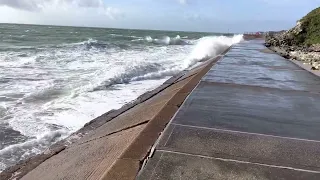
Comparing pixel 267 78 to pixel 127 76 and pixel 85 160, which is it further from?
pixel 127 76

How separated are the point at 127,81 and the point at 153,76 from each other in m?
1.55

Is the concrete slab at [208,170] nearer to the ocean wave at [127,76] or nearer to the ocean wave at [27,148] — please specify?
the ocean wave at [27,148]

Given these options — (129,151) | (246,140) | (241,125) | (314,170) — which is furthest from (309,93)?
(129,151)

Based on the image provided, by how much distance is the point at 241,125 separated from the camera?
4070mm

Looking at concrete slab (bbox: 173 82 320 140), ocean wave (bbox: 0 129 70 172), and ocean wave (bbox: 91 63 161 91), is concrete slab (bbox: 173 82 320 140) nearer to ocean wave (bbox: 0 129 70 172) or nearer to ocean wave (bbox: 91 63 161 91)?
ocean wave (bbox: 0 129 70 172)

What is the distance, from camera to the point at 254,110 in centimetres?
481

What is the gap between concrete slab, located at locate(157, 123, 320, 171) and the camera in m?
3.06

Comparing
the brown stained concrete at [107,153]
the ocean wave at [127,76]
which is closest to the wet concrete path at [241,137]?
the brown stained concrete at [107,153]

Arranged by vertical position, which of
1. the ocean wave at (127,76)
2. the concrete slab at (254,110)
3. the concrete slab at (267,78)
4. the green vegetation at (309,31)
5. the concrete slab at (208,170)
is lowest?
the ocean wave at (127,76)

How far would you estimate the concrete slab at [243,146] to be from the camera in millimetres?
3061

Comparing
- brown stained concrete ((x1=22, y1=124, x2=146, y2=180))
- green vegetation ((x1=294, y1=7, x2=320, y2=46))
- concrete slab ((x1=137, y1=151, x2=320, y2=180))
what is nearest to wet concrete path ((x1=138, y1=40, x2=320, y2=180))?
concrete slab ((x1=137, y1=151, x2=320, y2=180))

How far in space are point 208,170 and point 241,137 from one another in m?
0.97

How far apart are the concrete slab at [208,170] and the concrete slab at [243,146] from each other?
0.13m

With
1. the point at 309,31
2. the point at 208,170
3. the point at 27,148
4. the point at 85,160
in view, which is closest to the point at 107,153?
the point at 85,160
